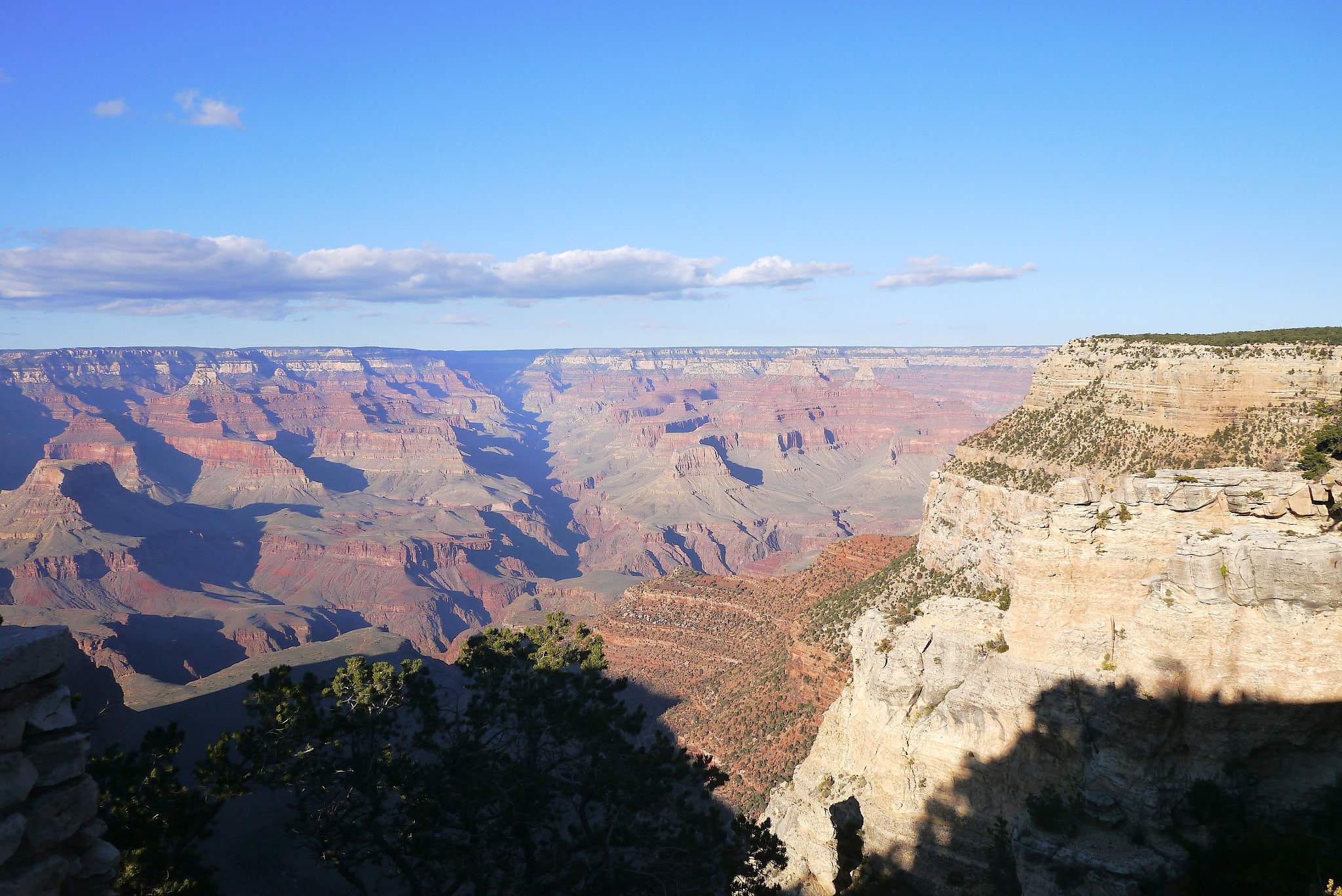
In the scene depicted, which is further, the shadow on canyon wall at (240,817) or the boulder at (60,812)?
the shadow on canyon wall at (240,817)

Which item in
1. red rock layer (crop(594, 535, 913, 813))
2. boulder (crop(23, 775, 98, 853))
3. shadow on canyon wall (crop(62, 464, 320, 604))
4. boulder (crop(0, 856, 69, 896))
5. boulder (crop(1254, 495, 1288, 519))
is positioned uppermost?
boulder (crop(1254, 495, 1288, 519))

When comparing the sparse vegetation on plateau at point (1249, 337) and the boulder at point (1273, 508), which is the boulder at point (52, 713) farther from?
the sparse vegetation on plateau at point (1249, 337)

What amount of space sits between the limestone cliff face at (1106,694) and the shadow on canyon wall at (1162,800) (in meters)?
0.05

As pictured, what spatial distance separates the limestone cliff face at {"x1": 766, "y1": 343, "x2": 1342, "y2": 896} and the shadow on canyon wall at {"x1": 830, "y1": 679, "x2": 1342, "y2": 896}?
0.05 metres

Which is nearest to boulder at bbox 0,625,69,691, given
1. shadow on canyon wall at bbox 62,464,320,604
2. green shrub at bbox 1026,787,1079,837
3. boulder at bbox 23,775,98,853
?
boulder at bbox 23,775,98,853

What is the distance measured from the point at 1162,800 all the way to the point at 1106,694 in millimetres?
2332

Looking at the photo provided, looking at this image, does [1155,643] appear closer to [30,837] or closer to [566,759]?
[566,759]

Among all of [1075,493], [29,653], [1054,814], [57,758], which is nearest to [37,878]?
[57,758]

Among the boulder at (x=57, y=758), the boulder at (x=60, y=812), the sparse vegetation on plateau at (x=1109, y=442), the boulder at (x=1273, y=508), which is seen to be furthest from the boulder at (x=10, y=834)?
the sparse vegetation on plateau at (x=1109, y=442)

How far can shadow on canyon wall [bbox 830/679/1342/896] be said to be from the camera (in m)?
14.1

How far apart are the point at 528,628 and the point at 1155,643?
18047mm

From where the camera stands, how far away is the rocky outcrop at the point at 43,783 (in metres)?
8.72

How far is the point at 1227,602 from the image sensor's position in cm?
1606

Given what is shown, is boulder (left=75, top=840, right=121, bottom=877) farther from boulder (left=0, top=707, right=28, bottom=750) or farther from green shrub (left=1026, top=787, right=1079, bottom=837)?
green shrub (left=1026, top=787, right=1079, bottom=837)
